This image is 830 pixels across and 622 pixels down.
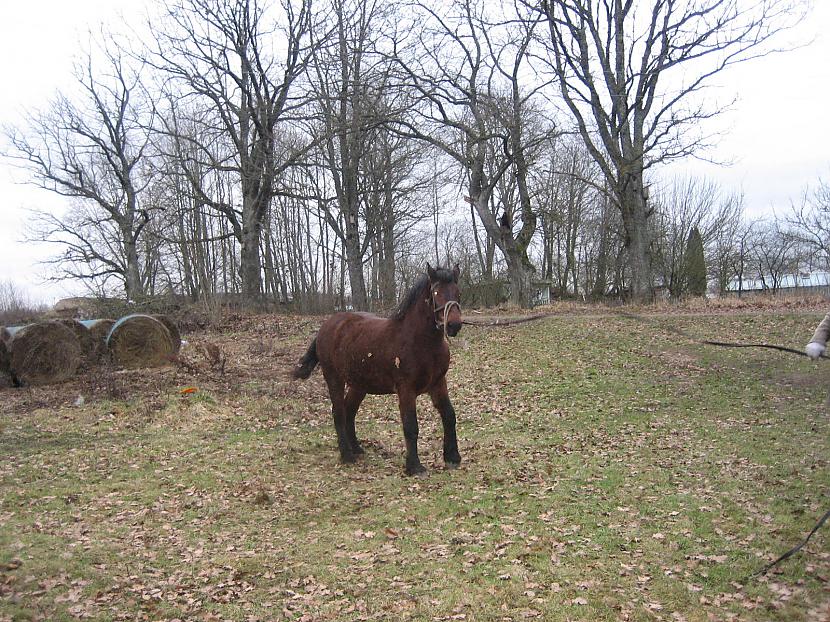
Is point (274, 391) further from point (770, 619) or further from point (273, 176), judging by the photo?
point (273, 176)

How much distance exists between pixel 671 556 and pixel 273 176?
22.5 meters

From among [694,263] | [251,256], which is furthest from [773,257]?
[251,256]

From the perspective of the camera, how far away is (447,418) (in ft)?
27.9

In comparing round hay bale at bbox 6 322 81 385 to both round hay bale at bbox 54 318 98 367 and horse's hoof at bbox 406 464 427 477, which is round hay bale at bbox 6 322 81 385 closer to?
round hay bale at bbox 54 318 98 367

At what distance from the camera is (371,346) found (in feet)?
28.4

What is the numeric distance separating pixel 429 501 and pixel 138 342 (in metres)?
10.7

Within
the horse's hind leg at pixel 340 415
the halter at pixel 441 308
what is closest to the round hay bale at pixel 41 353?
the horse's hind leg at pixel 340 415

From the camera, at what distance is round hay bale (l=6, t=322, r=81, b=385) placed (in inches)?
555

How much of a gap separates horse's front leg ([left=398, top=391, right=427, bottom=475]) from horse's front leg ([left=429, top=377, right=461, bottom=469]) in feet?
1.06

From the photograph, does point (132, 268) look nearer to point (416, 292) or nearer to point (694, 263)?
point (694, 263)

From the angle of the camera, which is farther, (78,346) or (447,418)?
(78,346)

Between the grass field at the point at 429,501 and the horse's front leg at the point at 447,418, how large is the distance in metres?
0.20

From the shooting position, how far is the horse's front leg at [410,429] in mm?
8328

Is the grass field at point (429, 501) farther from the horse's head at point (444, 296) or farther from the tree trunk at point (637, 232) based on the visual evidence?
the tree trunk at point (637, 232)
